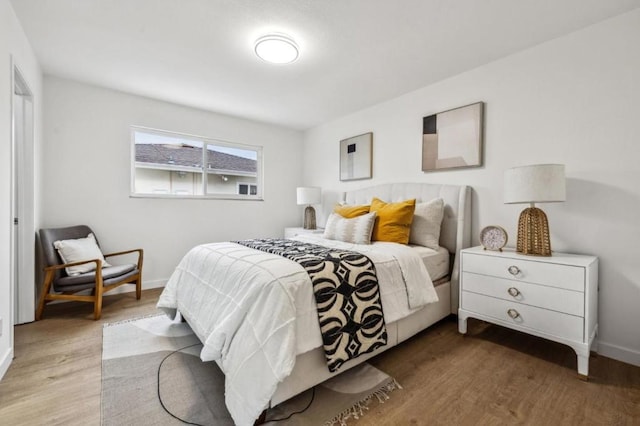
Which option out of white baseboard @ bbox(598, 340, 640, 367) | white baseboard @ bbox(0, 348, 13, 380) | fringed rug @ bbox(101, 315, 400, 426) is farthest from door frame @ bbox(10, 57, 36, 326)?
white baseboard @ bbox(598, 340, 640, 367)

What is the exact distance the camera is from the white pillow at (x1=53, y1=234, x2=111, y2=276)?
2.58 meters

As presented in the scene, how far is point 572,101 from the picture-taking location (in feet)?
6.87

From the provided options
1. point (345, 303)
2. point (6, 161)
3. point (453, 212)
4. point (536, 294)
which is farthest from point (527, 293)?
point (6, 161)

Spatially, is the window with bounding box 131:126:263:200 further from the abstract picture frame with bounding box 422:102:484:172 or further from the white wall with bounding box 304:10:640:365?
the white wall with bounding box 304:10:640:365

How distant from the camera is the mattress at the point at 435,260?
233cm

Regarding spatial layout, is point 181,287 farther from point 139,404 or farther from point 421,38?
point 421,38

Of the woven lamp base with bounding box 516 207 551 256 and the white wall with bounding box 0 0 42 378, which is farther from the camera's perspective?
the woven lamp base with bounding box 516 207 551 256

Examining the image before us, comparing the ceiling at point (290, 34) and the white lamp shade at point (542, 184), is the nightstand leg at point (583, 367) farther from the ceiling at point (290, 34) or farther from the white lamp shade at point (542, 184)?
the ceiling at point (290, 34)

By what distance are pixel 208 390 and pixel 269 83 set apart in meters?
2.79

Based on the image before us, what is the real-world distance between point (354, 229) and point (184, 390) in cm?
177

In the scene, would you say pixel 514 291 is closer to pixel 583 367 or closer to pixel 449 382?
pixel 583 367

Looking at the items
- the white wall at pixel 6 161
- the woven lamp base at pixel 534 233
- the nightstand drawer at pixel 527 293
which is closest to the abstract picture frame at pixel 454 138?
the woven lamp base at pixel 534 233

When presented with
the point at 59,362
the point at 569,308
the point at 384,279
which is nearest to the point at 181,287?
the point at 59,362

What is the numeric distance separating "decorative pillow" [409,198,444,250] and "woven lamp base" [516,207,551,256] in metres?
0.66
